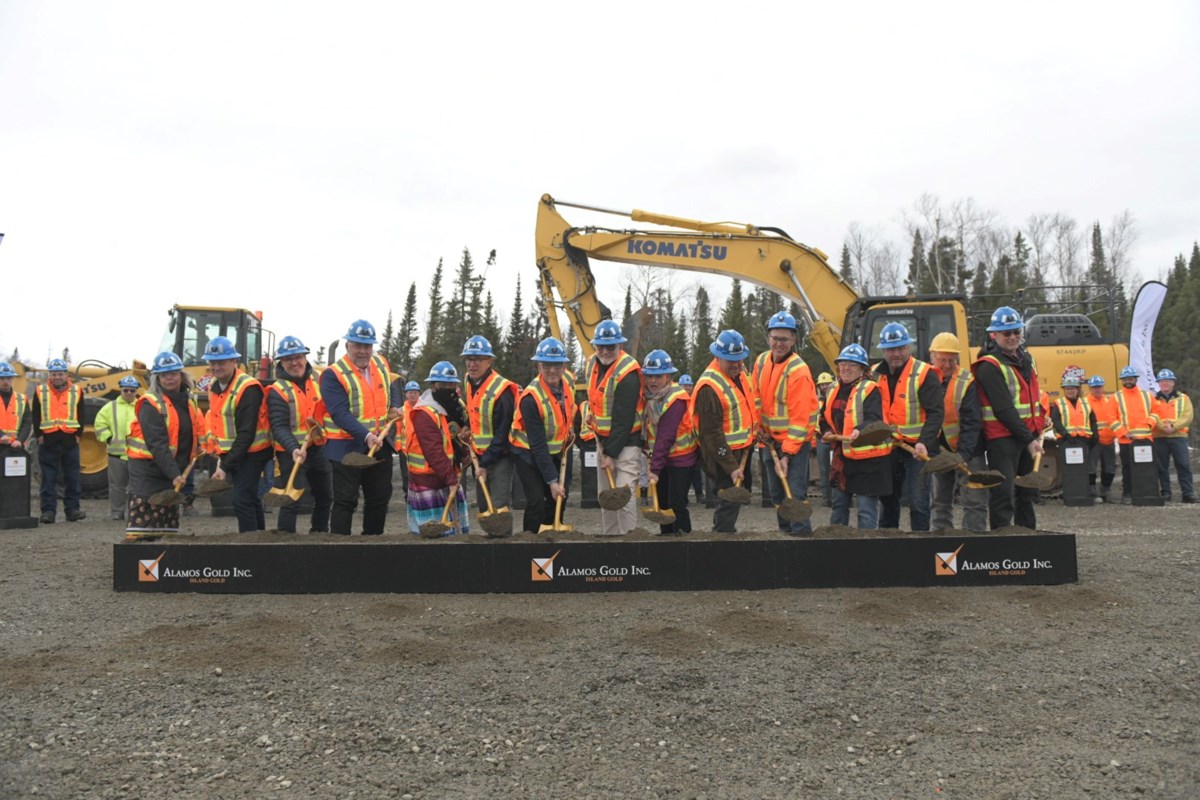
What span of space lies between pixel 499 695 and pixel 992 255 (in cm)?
5863

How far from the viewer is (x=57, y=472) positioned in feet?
35.6

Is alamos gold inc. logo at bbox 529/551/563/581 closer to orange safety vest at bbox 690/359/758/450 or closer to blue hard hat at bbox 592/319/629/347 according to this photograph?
orange safety vest at bbox 690/359/758/450

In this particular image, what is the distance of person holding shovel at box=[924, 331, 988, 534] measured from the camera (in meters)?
6.62

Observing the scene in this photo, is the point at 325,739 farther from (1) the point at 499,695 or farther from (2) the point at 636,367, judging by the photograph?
(2) the point at 636,367

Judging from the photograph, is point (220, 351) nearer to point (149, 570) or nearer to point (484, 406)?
point (149, 570)

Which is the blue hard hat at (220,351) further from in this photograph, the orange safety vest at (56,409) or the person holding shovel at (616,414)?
the orange safety vest at (56,409)

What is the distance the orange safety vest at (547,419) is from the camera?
22.2 feet

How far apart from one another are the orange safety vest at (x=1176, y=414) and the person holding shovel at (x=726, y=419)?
821cm

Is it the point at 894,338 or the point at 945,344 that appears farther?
the point at 945,344

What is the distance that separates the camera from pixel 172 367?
7129 millimetres

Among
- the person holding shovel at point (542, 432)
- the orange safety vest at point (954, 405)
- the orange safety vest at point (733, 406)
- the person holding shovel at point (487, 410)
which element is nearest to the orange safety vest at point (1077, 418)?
the orange safety vest at point (954, 405)

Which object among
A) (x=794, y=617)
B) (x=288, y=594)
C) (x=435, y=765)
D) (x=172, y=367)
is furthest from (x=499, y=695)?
(x=172, y=367)

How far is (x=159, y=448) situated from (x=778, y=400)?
5092 millimetres

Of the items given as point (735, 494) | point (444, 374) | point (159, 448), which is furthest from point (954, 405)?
point (159, 448)
